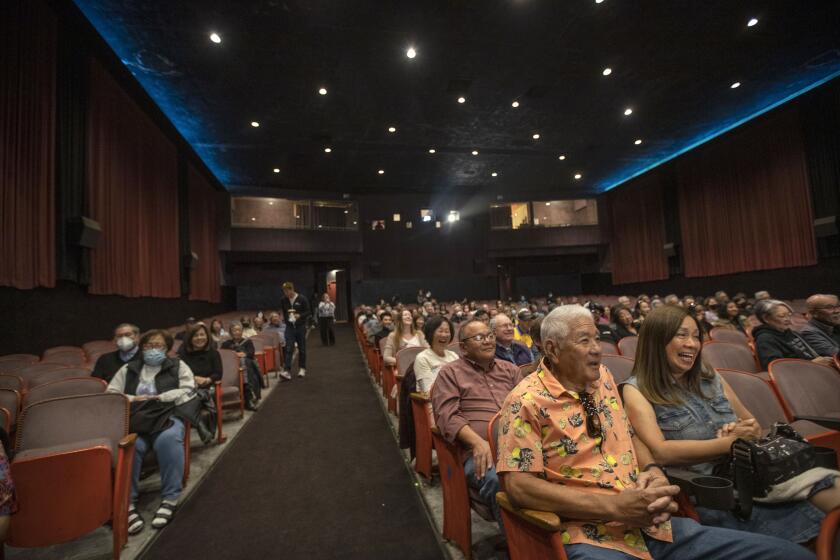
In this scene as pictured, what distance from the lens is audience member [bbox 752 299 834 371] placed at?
9.43ft

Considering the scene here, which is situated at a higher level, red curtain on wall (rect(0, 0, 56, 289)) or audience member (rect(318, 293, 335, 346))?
red curtain on wall (rect(0, 0, 56, 289))

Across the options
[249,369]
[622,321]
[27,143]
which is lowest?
[249,369]

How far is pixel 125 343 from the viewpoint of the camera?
3.09 metres

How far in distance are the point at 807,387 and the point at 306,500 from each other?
10.1 feet

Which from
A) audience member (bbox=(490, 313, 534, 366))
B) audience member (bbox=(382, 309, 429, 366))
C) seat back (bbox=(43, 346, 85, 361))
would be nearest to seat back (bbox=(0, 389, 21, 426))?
seat back (bbox=(43, 346, 85, 361))

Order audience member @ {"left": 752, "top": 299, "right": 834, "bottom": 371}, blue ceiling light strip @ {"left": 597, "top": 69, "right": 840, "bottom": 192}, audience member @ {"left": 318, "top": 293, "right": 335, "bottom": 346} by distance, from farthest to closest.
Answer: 1. audience member @ {"left": 318, "top": 293, "right": 335, "bottom": 346}
2. blue ceiling light strip @ {"left": 597, "top": 69, "right": 840, "bottom": 192}
3. audience member @ {"left": 752, "top": 299, "right": 834, "bottom": 371}

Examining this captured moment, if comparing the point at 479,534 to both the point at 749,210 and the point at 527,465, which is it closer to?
the point at 527,465

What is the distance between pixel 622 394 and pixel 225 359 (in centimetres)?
373

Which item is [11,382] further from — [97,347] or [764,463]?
[764,463]

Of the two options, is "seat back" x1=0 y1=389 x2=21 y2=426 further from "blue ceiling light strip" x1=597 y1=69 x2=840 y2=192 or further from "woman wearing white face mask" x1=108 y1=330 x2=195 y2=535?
"blue ceiling light strip" x1=597 y1=69 x2=840 y2=192

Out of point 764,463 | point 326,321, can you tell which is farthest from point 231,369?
point 326,321

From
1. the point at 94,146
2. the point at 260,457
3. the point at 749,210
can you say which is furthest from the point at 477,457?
the point at 749,210

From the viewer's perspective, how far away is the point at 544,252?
16.2 m

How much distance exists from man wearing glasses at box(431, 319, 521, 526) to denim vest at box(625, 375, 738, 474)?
27.7 inches
